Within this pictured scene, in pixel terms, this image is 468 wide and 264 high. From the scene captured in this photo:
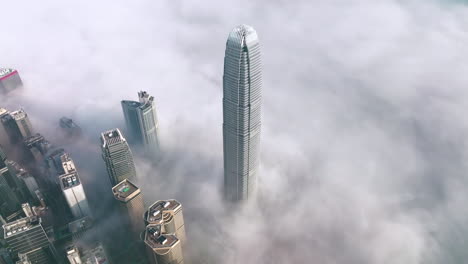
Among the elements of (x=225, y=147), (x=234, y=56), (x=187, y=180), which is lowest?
(x=187, y=180)

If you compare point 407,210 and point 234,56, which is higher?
point 234,56

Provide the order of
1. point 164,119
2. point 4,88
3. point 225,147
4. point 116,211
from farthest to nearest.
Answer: point 4,88
point 164,119
point 116,211
point 225,147

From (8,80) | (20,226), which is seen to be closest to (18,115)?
(8,80)

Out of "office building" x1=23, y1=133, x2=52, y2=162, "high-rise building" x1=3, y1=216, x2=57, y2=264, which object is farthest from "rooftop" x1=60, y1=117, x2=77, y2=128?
"high-rise building" x1=3, y1=216, x2=57, y2=264

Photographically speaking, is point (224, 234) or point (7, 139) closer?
point (224, 234)

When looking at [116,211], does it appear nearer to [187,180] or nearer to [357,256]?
[187,180]

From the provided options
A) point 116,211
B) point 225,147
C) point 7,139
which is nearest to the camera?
point 225,147

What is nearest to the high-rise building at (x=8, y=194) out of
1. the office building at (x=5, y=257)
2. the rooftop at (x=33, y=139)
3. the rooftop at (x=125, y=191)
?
the office building at (x=5, y=257)

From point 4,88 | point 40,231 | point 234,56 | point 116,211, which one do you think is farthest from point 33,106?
point 234,56

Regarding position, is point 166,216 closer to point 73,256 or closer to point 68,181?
point 73,256
